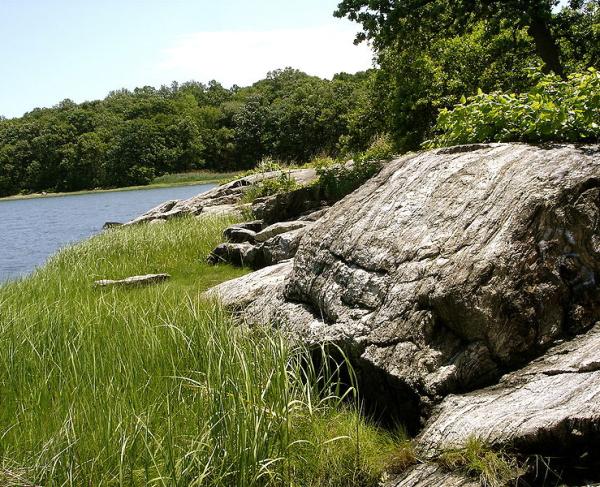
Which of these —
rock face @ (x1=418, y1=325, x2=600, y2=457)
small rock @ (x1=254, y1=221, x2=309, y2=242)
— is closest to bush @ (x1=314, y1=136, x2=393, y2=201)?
small rock @ (x1=254, y1=221, x2=309, y2=242)

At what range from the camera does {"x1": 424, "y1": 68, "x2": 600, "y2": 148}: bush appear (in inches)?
229

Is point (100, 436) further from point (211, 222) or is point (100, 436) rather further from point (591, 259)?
point (211, 222)

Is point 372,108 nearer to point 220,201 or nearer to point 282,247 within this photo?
point 220,201

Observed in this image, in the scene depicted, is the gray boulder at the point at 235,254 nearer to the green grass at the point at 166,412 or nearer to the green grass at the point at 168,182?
the green grass at the point at 166,412

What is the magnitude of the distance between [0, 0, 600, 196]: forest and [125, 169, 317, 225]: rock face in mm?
5036

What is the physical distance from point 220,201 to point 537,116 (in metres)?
16.3

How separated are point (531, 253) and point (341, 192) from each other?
1003 centimetres

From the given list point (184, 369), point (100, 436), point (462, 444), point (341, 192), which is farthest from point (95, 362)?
point (341, 192)

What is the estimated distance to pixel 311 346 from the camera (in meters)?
5.71

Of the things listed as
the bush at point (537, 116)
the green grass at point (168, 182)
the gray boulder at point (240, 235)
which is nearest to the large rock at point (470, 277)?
the bush at point (537, 116)

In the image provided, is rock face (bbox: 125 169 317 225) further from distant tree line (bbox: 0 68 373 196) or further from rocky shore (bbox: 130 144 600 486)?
distant tree line (bbox: 0 68 373 196)

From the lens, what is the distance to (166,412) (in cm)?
449

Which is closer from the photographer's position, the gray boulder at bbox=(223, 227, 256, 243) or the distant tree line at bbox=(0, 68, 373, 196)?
the gray boulder at bbox=(223, 227, 256, 243)

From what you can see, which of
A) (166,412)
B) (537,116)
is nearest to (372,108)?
(537,116)
